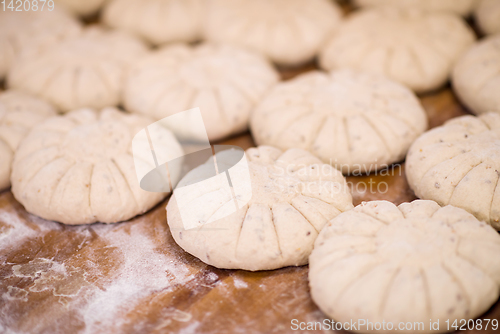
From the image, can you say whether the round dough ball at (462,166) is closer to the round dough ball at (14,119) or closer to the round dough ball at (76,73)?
the round dough ball at (76,73)

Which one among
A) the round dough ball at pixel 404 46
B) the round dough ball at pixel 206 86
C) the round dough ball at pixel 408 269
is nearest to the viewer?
the round dough ball at pixel 408 269

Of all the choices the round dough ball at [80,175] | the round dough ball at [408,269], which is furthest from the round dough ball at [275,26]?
the round dough ball at [408,269]

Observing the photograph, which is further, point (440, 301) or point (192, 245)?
point (192, 245)

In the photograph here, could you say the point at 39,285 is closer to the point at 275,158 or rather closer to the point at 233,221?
the point at 233,221

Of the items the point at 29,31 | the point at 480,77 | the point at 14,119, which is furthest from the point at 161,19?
the point at 480,77

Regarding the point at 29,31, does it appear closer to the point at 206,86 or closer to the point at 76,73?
Result: the point at 76,73

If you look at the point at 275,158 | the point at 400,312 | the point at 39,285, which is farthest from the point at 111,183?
the point at 400,312
